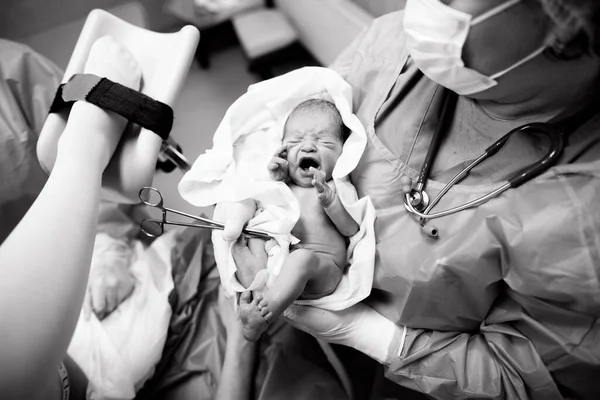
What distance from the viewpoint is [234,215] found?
49.4 inches

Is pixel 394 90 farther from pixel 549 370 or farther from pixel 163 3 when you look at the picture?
pixel 163 3

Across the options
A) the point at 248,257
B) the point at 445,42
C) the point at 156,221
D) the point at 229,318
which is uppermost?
the point at 445,42

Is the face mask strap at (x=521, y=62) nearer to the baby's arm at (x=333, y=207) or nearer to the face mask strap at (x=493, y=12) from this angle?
the face mask strap at (x=493, y=12)

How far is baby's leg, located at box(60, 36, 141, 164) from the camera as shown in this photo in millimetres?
1137

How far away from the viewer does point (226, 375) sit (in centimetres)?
132

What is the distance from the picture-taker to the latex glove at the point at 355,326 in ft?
3.92

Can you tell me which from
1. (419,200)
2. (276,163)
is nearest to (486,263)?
(419,200)

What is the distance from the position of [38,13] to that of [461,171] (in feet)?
7.67

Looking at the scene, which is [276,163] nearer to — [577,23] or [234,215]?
[234,215]

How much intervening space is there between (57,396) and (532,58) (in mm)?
1294

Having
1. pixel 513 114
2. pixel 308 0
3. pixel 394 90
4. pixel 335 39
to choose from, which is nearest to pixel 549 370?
pixel 513 114

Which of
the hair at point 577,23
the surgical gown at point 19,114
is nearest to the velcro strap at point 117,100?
the surgical gown at point 19,114

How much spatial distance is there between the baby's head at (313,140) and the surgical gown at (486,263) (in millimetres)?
97

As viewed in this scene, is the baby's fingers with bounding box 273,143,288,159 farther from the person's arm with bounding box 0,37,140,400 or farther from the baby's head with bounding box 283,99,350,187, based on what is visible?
the person's arm with bounding box 0,37,140,400
